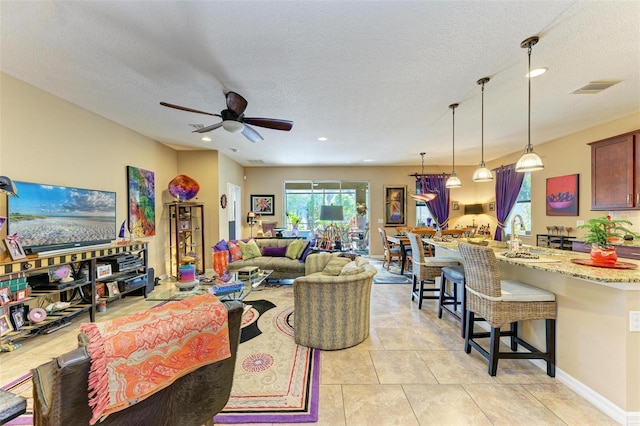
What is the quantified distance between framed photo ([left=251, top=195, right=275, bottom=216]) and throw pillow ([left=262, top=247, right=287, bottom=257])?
263 cm

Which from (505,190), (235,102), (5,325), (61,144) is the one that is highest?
(235,102)

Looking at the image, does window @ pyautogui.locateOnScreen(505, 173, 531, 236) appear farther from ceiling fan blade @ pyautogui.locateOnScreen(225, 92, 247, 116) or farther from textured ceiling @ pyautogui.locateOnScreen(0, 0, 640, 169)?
ceiling fan blade @ pyautogui.locateOnScreen(225, 92, 247, 116)

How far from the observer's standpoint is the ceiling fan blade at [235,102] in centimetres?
261

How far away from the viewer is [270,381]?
7.05 ft

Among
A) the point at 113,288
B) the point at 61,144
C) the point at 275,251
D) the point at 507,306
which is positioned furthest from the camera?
the point at 275,251

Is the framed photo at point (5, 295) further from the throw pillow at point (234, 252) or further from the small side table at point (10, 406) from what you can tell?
the throw pillow at point (234, 252)

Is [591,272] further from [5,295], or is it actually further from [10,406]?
[5,295]

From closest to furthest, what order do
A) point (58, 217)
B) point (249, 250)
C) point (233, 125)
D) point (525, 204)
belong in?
point (233, 125), point (58, 217), point (249, 250), point (525, 204)

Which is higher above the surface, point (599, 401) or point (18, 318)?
point (18, 318)

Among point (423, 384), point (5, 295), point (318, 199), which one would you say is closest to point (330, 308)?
point (423, 384)

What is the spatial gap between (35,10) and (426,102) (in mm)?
3634

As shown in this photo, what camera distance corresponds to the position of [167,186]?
216 inches

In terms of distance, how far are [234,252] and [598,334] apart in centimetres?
472

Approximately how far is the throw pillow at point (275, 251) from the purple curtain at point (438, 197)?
15.1 ft
